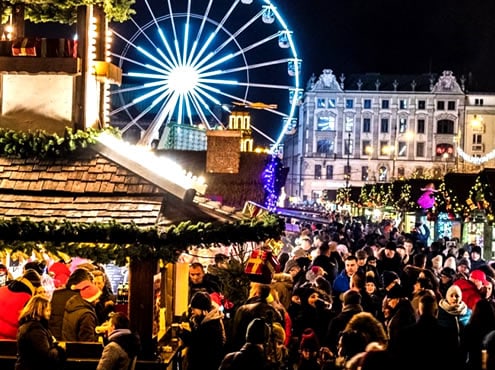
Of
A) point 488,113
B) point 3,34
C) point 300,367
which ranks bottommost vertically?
point 300,367

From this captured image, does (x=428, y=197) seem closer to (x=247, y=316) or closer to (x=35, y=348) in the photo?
(x=247, y=316)

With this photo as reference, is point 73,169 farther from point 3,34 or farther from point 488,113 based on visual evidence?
point 488,113

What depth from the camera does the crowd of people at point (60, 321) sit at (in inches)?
230

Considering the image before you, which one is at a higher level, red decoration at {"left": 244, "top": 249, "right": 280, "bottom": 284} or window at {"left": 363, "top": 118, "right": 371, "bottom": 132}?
window at {"left": 363, "top": 118, "right": 371, "bottom": 132}

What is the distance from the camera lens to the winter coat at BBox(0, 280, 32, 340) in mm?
6781

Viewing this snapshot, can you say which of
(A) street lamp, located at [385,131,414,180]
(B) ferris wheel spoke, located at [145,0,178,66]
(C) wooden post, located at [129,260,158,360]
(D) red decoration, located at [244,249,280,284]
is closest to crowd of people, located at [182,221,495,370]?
(D) red decoration, located at [244,249,280,284]

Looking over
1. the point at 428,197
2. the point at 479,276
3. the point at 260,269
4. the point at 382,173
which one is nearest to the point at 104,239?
the point at 260,269

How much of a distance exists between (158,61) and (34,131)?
39.2 feet

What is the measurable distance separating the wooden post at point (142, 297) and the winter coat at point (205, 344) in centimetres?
48

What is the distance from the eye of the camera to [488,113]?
8319 centimetres

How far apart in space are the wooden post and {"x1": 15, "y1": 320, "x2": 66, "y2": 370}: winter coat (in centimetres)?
94

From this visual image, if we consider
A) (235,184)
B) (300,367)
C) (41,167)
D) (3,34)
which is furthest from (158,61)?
(300,367)

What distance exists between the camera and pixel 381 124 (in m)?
86.1

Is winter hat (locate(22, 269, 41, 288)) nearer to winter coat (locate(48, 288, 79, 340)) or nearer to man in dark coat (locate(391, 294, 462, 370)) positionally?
winter coat (locate(48, 288, 79, 340))
